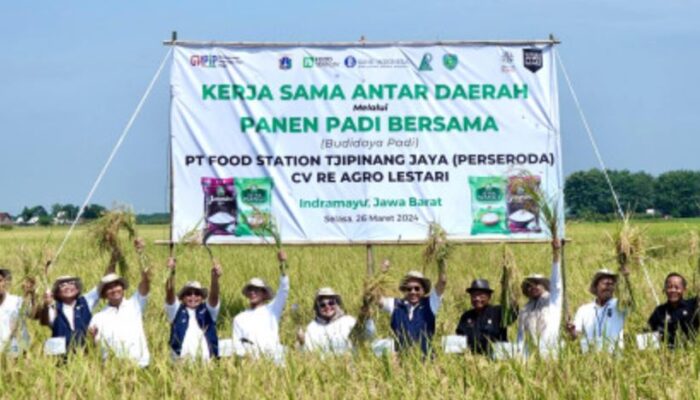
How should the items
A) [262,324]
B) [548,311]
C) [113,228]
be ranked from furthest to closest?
[113,228] < [262,324] < [548,311]

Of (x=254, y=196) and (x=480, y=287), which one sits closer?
(x=480, y=287)

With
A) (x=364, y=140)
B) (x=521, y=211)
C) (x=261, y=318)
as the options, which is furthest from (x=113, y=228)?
(x=521, y=211)

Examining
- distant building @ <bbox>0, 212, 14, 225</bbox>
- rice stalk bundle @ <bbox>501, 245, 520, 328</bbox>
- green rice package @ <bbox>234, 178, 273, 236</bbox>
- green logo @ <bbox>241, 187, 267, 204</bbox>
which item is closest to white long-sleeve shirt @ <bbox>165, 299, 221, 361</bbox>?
rice stalk bundle @ <bbox>501, 245, 520, 328</bbox>

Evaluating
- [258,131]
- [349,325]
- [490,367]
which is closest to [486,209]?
[258,131]

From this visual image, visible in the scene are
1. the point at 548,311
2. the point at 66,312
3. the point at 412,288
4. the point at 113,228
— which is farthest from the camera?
the point at 113,228

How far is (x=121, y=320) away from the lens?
328 inches

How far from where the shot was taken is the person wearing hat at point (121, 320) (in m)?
8.10

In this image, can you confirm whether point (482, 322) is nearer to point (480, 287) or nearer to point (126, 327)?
point (480, 287)

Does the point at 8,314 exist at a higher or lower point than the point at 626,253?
lower

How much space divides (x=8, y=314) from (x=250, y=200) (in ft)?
14.1

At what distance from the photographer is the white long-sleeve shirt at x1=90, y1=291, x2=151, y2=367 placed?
807 cm

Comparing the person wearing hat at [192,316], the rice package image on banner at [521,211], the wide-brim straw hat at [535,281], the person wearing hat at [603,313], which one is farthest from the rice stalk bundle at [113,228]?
the rice package image on banner at [521,211]

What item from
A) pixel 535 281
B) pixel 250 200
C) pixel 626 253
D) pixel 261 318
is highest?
pixel 250 200

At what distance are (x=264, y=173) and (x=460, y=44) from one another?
2501 millimetres
